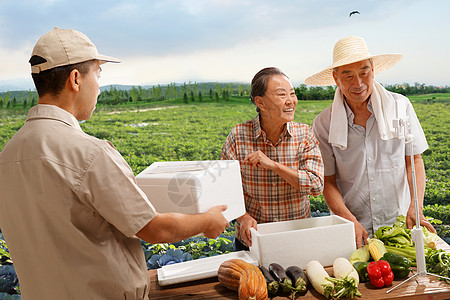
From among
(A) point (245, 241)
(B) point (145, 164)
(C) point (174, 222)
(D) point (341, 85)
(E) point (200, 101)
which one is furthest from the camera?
(E) point (200, 101)

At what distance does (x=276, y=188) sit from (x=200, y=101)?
4380mm

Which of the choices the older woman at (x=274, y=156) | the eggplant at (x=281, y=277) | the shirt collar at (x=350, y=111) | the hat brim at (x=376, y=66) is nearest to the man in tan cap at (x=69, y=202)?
the eggplant at (x=281, y=277)

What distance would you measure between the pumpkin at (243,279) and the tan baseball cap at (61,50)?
96 cm

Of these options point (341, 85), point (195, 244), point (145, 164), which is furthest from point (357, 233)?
point (145, 164)

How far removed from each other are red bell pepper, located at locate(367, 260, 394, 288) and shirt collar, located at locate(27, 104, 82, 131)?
126 centimetres

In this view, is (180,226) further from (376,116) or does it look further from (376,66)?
(376,66)

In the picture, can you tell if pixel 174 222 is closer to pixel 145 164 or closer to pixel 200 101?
pixel 145 164

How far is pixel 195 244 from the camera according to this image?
188 inches

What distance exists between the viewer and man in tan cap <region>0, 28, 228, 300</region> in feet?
3.89

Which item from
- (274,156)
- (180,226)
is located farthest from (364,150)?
(180,226)

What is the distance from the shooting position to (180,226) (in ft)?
4.41

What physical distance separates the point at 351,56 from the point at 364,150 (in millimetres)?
533

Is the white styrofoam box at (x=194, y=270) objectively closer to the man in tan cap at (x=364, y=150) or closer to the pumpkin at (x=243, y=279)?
the pumpkin at (x=243, y=279)

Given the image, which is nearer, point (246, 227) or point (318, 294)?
point (318, 294)
